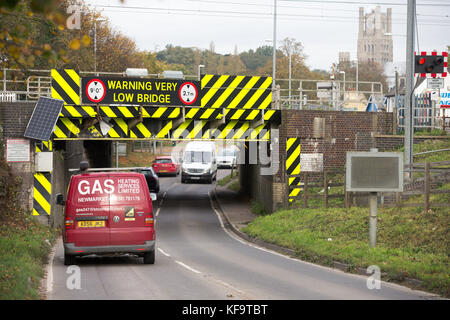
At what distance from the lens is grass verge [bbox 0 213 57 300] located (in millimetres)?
10258

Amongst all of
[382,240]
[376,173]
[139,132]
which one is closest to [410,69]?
[376,173]

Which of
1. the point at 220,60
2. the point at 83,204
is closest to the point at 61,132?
the point at 83,204

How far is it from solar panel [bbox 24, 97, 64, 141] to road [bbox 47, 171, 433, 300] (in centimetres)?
493

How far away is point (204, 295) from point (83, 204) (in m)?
5.00

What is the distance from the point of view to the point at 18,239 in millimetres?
17359

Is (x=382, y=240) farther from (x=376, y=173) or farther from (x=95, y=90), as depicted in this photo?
(x=95, y=90)

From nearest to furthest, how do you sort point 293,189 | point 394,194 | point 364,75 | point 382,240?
point 382,240 → point 394,194 → point 293,189 → point 364,75

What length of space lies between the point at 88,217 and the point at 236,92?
41.7 ft

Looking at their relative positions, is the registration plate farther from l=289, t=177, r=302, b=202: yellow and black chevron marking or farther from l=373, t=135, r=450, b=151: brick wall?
l=373, t=135, r=450, b=151: brick wall

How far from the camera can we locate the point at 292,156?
2852cm

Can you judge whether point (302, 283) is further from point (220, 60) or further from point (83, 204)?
point (220, 60)

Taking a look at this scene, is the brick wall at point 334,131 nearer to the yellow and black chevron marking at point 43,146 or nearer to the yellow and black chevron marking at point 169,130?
the yellow and black chevron marking at point 169,130

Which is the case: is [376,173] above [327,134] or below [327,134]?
below
